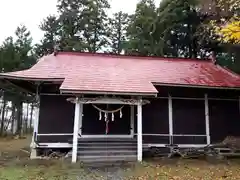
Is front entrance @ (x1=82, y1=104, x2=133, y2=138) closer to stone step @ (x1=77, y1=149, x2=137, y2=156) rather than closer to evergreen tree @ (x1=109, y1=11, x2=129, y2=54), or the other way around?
stone step @ (x1=77, y1=149, x2=137, y2=156)

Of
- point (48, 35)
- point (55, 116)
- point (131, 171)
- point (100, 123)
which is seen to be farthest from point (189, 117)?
point (48, 35)

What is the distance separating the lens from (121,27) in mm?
32438

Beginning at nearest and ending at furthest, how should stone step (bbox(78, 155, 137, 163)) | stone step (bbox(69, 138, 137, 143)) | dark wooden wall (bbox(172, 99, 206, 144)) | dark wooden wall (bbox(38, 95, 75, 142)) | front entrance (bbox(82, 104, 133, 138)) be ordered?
1. stone step (bbox(78, 155, 137, 163))
2. stone step (bbox(69, 138, 137, 143))
3. dark wooden wall (bbox(38, 95, 75, 142))
4. front entrance (bbox(82, 104, 133, 138))
5. dark wooden wall (bbox(172, 99, 206, 144))

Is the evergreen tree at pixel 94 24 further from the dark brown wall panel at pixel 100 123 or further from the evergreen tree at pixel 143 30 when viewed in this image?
the dark brown wall panel at pixel 100 123

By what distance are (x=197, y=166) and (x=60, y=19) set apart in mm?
23231

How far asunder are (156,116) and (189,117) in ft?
4.93

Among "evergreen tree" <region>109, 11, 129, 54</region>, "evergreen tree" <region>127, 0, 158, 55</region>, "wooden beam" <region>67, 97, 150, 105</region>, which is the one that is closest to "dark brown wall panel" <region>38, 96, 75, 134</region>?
"wooden beam" <region>67, 97, 150, 105</region>

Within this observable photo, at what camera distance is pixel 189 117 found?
1155 centimetres

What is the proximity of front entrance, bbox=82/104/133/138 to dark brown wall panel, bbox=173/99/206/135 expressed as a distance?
2.08 meters

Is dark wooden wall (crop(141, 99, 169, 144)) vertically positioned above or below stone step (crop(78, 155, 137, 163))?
above

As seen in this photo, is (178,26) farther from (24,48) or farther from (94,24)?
(24,48)

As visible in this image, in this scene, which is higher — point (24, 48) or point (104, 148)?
point (24, 48)

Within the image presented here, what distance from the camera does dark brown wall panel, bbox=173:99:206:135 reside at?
37.5ft

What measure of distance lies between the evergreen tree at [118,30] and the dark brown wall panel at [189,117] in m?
20.6
